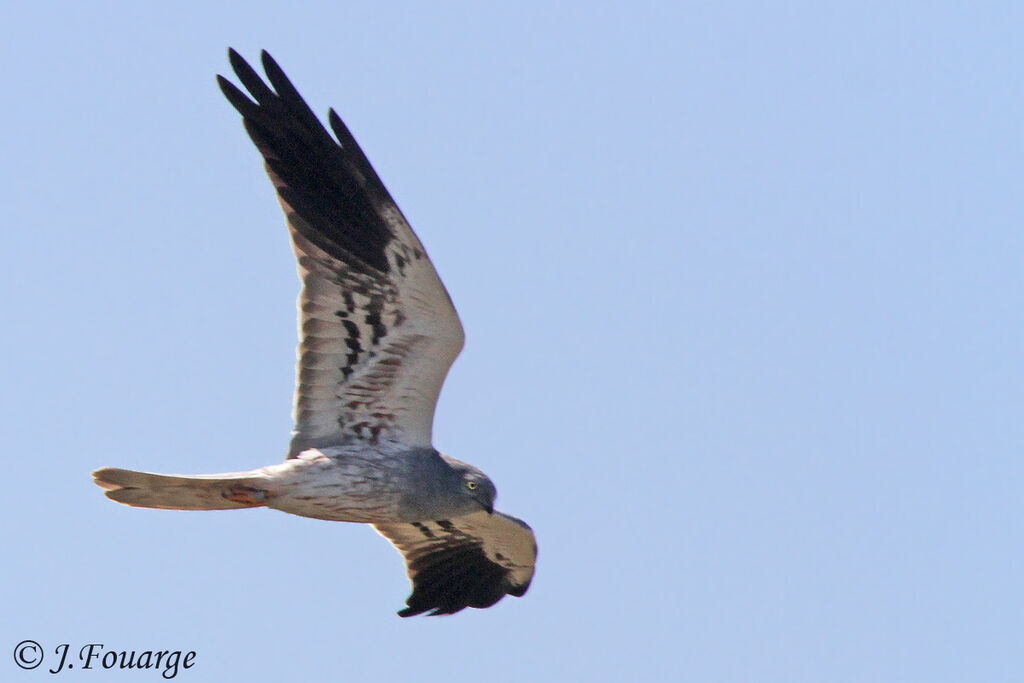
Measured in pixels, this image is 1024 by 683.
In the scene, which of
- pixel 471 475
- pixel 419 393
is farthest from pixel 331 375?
pixel 471 475

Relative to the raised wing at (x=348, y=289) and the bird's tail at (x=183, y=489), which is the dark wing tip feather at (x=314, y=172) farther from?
the bird's tail at (x=183, y=489)

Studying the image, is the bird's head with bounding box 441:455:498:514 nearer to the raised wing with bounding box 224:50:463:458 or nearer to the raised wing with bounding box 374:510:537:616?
the raised wing with bounding box 224:50:463:458

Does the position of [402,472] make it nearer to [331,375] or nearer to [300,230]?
[331,375]

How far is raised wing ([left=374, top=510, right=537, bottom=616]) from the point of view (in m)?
10.7

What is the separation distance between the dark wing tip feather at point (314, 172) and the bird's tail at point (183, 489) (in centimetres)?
156

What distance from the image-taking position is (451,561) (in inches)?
424

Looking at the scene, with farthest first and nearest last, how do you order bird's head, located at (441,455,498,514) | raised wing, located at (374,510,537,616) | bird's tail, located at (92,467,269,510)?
raised wing, located at (374,510,537,616) < bird's head, located at (441,455,498,514) < bird's tail, located at (92,467,269,510)

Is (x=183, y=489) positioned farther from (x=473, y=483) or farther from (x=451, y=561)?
(x=451, y=561)

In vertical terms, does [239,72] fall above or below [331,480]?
above

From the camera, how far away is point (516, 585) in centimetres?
1087

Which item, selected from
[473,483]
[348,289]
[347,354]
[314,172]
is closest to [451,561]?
[473,483]

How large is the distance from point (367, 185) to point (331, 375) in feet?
4.19

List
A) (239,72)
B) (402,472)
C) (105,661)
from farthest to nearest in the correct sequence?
(105,661) < (402,472) < (239,72)

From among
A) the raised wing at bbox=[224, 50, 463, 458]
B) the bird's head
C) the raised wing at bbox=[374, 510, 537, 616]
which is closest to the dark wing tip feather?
the raised wing at bbox=[224, 50, 463, 458]
